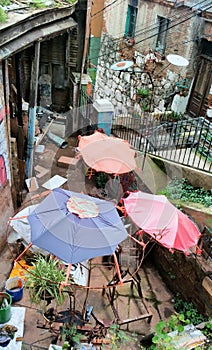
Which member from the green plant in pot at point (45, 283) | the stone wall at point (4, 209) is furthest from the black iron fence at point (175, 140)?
the green plant in pot at point (45, 283)

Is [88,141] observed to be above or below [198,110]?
above

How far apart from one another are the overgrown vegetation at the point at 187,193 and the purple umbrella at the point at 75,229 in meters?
2.40

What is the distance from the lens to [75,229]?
5.00 metres

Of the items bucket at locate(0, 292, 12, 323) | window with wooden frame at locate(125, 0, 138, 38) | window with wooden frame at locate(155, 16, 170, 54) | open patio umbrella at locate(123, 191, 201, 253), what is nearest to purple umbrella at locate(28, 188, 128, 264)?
open patio umbrella at locate(123, 191, 201, 253)

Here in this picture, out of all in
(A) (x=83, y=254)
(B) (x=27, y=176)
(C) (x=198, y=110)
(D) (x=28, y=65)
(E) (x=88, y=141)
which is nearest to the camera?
(A) (x=83, y=254)

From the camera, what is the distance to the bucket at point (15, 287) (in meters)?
6.21

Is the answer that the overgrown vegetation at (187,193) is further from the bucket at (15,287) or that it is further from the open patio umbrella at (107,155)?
the bucket at (15,287)

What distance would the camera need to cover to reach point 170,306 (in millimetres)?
6750

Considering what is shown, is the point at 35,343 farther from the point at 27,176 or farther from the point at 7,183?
the point at 27,176

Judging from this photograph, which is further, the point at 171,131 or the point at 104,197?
the point at 171,131

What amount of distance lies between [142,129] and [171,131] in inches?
40.1

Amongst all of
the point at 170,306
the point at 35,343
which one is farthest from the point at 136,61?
the point at 35,343

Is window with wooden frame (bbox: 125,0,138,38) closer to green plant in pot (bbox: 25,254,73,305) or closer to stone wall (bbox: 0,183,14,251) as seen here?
stone wall (bbox: 0,183,14,251)

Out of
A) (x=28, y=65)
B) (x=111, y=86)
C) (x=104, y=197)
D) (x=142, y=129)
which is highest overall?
(x=28, y=65)
